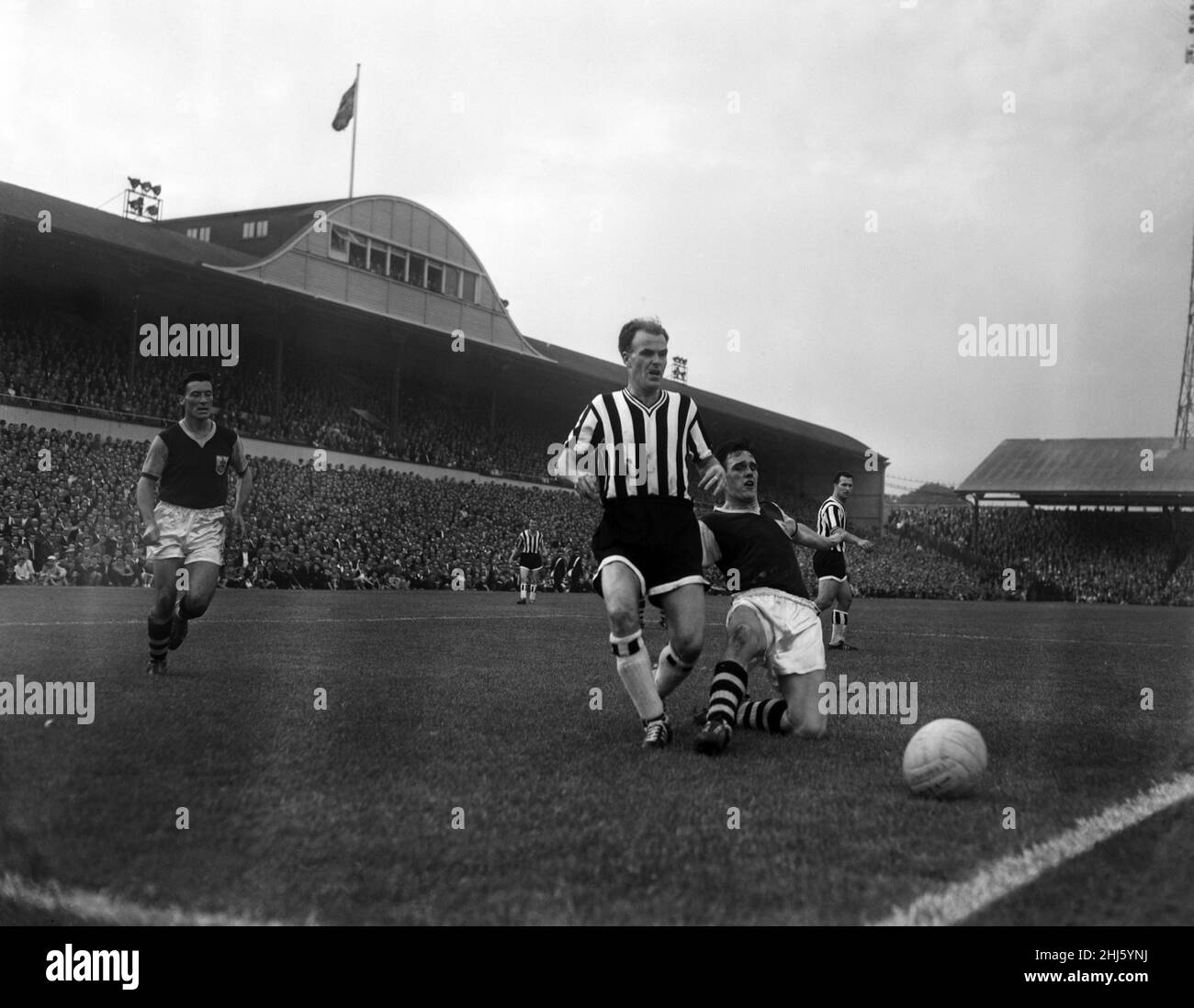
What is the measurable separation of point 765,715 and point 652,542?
123 centimetres

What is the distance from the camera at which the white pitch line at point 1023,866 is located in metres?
3.07

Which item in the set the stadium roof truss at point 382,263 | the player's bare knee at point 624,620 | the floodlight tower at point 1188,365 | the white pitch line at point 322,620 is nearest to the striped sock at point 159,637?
the player's bare knee at point 624,620

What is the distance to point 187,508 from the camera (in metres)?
7.99

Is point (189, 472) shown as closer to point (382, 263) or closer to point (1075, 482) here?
point (382, 263)

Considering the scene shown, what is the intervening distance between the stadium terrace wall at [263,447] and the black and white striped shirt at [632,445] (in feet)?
55.5

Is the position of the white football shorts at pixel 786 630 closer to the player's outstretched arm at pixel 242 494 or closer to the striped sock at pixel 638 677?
the striped sock at pixel 638 677

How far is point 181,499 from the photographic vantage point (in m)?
7.99

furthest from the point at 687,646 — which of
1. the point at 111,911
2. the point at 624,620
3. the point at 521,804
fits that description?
the point at 111,911

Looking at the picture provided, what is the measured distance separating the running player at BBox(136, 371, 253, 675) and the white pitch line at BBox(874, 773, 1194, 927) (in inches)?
228

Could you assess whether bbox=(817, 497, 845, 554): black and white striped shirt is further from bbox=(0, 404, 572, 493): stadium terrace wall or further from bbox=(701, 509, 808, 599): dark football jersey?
bbox=(0, 404, 572, 493): stadium terrace wall

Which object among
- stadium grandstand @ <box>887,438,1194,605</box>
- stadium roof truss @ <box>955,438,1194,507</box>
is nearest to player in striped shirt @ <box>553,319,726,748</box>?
stadium roof truss @ <box>955,438,1194,507</box>

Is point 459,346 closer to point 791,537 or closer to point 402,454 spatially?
point 402,454

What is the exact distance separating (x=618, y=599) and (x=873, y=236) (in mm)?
2838
